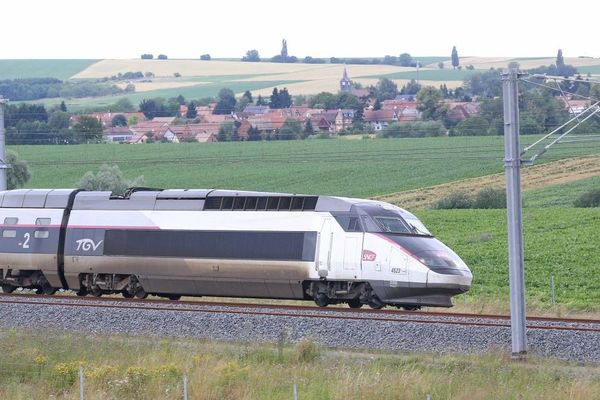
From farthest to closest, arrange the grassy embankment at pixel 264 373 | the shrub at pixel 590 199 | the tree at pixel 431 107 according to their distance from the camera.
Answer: the tree at pixel 431 107 < the shrub at pixel 590 199 < the grassy embankment at pixel 264 373

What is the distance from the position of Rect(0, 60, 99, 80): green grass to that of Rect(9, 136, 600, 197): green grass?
294ft

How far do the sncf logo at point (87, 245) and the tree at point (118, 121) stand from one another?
7636 centimetres

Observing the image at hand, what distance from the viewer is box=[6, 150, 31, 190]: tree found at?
2844 inches

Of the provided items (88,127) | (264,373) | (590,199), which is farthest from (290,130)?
(264,373)

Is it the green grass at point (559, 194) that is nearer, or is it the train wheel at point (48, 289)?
the train wheel at point (48, 289)

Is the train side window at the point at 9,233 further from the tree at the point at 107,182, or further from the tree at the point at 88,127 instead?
the tree at the point at 88,127

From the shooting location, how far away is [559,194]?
67.2 meters

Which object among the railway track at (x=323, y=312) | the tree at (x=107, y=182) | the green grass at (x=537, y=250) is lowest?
the green grass at (x=537, y=250)

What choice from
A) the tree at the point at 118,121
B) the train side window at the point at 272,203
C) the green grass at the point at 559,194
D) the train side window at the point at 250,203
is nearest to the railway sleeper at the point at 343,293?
the train side window at the point at 272,203

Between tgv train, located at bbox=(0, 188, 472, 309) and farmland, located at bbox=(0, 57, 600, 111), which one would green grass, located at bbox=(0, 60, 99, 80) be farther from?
tgv train, located at bbox=(0, 188, 472, 309)

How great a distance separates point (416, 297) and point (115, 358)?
815 centimetres

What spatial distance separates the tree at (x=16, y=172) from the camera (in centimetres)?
7225

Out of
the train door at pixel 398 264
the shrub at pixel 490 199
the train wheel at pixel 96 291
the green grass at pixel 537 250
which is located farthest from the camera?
the shrub at pixel 490 199

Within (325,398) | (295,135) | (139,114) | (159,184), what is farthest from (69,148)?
(325,398)
